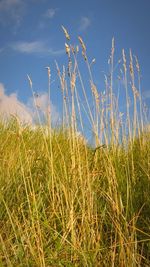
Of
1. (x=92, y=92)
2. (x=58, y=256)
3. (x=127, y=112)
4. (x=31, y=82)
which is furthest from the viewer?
(x=127, y=112)

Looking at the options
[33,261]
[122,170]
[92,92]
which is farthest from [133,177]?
[33,261]

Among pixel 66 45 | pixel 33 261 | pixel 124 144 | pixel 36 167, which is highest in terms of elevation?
pixel 66 45

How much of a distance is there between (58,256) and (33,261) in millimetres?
245

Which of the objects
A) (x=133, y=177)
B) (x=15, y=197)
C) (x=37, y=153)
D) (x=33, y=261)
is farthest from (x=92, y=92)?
(x=37, y=153)

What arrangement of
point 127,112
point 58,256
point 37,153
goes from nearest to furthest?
point 58,256, point 127,112, point 37,153

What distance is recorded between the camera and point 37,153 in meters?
4.06

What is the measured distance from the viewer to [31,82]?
2.56 m

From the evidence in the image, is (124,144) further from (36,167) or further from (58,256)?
(58,256)

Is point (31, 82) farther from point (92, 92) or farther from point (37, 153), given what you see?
point (37, 153)

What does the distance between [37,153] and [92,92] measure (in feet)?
4.80

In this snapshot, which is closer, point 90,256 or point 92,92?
point 90,256

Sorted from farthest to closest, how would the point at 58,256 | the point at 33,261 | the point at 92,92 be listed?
1. the point at 92,92
2. the point at 58,256
3. the point at 33,261

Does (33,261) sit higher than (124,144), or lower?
lower

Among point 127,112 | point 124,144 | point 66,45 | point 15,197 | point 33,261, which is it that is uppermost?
point 66,45
